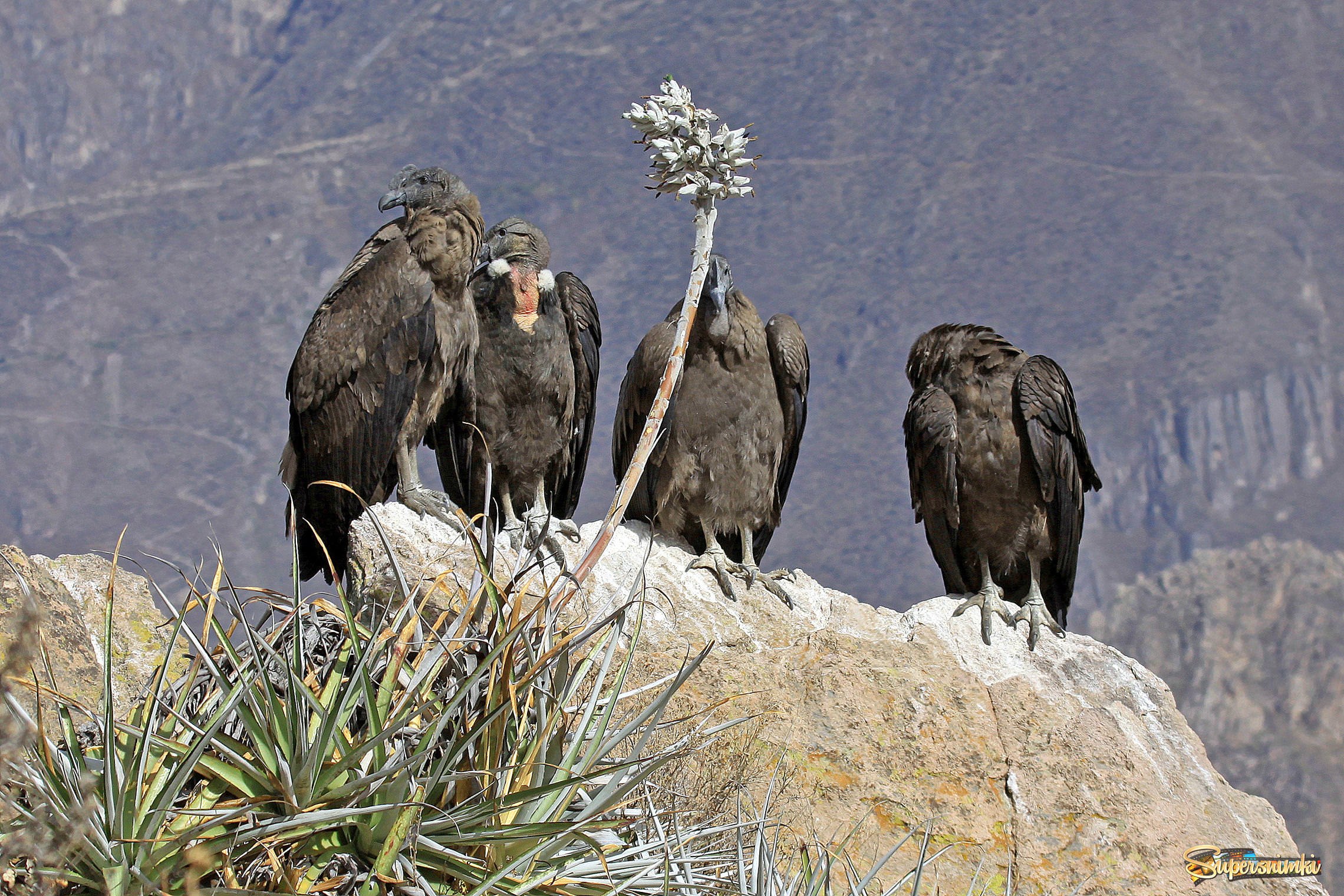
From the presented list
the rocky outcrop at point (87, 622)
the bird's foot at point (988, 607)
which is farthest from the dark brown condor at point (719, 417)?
the rocky outcrop at point (87, 622)

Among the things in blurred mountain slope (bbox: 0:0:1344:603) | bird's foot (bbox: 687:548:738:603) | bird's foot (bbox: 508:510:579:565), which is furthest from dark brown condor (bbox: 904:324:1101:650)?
blurred mountain slope (bbox: 0:0:1344:603)

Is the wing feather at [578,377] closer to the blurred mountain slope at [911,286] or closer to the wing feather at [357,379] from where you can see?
the wing feather at [357,379]

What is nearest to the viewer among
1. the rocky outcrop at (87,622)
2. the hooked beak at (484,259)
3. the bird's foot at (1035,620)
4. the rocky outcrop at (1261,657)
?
the rocky outcrop at (87,622)

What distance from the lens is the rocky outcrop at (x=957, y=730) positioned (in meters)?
7.42

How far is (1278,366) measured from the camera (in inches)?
6634

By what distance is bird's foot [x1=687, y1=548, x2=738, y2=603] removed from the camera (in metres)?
8.49

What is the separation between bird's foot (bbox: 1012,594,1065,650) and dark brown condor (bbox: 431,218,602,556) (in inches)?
110

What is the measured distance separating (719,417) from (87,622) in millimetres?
3866

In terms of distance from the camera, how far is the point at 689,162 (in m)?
5.04

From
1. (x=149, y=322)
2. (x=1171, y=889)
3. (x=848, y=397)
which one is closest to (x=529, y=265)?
(x=1171, y=889)

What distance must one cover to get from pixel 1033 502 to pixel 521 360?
3.27 meters

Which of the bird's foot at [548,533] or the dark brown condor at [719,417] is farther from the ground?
the dark brown condor at [719,417]

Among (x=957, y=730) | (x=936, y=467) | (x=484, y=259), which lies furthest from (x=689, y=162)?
(x=484, y=259)

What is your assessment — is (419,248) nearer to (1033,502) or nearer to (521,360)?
(521,360)
